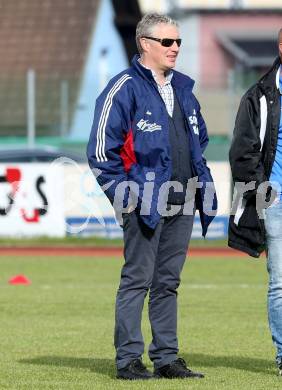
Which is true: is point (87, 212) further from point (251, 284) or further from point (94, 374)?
point (94, 374)

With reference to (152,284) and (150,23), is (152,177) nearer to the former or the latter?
(152,284)

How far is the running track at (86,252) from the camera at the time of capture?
20.7 metres

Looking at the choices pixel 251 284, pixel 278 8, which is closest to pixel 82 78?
pixel 251 284

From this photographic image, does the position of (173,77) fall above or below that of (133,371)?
above

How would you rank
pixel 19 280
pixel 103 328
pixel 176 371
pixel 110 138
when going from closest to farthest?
pixel 110 138, pixel 176 371, pixel 103 328, pixel 19 280

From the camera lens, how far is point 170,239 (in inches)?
335

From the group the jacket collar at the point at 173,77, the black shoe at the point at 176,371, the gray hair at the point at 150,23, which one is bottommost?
the black shoe at the point at 176,371

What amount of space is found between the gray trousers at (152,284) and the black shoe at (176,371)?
0.12ft

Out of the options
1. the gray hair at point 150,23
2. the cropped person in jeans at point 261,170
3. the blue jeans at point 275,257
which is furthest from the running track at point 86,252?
the gray hair at point 150,23

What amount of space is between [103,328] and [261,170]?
11.5ft

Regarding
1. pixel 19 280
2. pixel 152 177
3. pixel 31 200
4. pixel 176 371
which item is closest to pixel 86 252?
pixel 31 200

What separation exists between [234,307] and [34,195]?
9.30 metres

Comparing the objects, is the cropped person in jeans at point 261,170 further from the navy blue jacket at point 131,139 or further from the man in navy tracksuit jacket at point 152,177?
the navy blue jacket at point 131,139

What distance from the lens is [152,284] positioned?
8.57 meters
